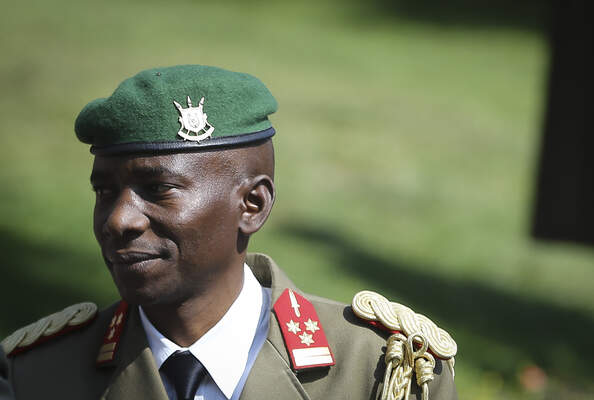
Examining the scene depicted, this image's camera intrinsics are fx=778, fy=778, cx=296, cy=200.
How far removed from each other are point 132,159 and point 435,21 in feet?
38.1

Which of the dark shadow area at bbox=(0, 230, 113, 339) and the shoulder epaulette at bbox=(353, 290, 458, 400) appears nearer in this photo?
the shoulder epaulette at bbox=(353, 290, 458, 400)

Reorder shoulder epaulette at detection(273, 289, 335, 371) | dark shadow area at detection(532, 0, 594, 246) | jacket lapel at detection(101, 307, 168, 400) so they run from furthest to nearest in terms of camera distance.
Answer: dark shadow area at detection(532, 0, 594, 246) → shoulder epaulette at detection(273, 289, 335, 371) → jacket lapel at detection(101, 307, 168, 400)

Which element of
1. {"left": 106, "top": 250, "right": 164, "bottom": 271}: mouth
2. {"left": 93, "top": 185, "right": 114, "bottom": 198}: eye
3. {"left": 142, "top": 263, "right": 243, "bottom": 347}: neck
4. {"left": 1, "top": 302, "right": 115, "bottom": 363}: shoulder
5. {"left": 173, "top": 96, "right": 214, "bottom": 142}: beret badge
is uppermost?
{"left": 173, "top": 96, "right": 214, "bottom": 142}: beret badge

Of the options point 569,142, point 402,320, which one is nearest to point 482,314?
point 569,142

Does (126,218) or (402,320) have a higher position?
(126,218)

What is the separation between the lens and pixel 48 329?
8.09 ft

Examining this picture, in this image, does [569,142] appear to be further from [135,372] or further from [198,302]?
[135,372]

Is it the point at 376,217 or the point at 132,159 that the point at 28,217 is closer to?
the point at 376,217

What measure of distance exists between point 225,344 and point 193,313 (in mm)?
134

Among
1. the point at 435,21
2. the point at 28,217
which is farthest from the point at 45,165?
the point at 435,21

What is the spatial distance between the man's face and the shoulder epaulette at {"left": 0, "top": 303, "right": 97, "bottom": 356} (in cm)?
42

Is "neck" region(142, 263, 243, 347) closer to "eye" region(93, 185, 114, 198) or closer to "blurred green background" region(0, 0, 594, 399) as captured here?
"eye" region(93, 185, 114, 198)

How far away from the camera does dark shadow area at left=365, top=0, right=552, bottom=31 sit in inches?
516

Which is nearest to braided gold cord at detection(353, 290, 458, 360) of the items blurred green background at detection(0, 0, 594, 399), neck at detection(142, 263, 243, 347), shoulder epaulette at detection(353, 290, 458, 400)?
shoulder epaulette at detection(353, 290, 458, 400)
